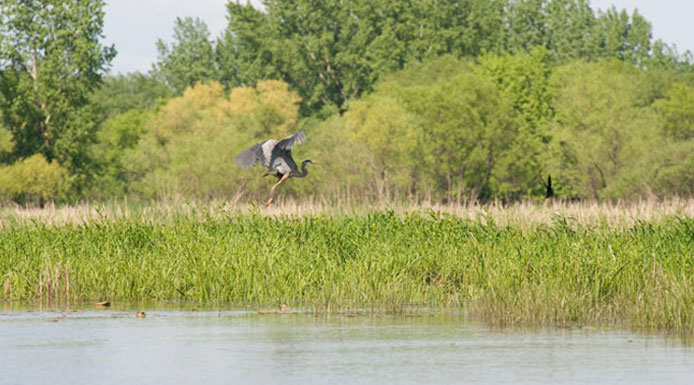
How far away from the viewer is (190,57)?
329ft

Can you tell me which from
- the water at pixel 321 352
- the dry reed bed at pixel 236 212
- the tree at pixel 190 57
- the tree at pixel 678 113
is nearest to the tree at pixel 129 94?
Result: the tree at pixel 190 57

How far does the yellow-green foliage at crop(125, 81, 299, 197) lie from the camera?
219 feet

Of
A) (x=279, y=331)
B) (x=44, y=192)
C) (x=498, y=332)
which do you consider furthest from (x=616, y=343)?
(x=44, y=192)

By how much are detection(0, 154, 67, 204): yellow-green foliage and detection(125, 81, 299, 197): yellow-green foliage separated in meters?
6.66

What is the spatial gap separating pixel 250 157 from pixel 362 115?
4501cm

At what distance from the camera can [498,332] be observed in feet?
35.9

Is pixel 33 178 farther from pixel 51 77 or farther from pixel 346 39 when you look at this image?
pixel 346 39

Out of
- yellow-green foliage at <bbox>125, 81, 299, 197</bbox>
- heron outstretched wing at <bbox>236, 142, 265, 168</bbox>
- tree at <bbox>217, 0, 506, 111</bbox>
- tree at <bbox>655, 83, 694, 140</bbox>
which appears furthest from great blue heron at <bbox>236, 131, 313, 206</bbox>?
tree at <bbox>217, 0, 506, 111</bbox>

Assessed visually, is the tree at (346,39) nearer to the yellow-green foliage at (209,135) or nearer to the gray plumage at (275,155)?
the yellow-green foliage at (209,135)

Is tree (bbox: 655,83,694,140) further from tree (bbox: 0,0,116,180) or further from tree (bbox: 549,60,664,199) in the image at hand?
tree (bbox: 0,0,116,180)

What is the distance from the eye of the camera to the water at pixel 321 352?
870 cm

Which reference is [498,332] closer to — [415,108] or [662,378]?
[662,378]

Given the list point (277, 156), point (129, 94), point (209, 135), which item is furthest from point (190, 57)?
point (277, 156)

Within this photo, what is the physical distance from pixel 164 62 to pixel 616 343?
99211 millimetres
